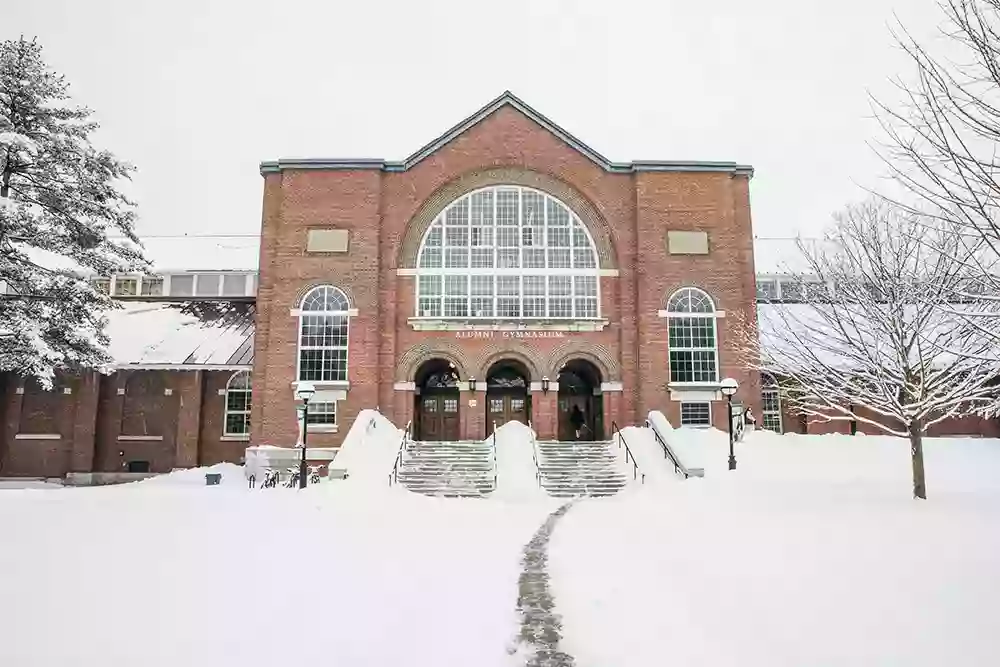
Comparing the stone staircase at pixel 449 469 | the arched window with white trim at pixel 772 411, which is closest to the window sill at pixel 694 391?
the arched window with white trim at pixel 772 411

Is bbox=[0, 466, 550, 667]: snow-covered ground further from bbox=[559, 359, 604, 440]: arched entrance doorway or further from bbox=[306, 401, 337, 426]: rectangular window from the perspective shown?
bbox=[559, 359, 604, 440]: arched entrance doorway

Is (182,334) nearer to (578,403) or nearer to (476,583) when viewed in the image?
(578,403)

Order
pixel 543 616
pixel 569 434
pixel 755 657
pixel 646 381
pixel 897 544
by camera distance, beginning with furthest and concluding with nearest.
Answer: pixel 569 434
pixel 646 381
pixel 897 544
pixel 543 616
pixel 755 657

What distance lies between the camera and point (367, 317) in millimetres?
26438

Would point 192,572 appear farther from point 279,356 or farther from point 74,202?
point 279,356

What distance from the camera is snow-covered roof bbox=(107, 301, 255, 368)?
30.1 meters

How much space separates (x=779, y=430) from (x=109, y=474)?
27.1 m

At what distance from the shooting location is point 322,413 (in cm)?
2623

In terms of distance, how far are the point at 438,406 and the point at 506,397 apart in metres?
2.67

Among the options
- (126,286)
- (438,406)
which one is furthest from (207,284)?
(438,406)

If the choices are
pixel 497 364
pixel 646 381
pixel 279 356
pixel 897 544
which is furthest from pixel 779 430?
pixel 897 544

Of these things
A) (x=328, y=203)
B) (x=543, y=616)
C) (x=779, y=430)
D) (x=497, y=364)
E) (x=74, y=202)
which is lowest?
(x=543, y=616)

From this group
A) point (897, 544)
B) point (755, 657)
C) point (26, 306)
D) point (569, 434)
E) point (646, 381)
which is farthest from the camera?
point (569, 434)

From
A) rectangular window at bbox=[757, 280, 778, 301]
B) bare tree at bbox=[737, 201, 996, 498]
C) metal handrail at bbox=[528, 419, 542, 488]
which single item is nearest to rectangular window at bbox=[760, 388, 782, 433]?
rectangular window at bbox=[757, 280, 778, 301]
